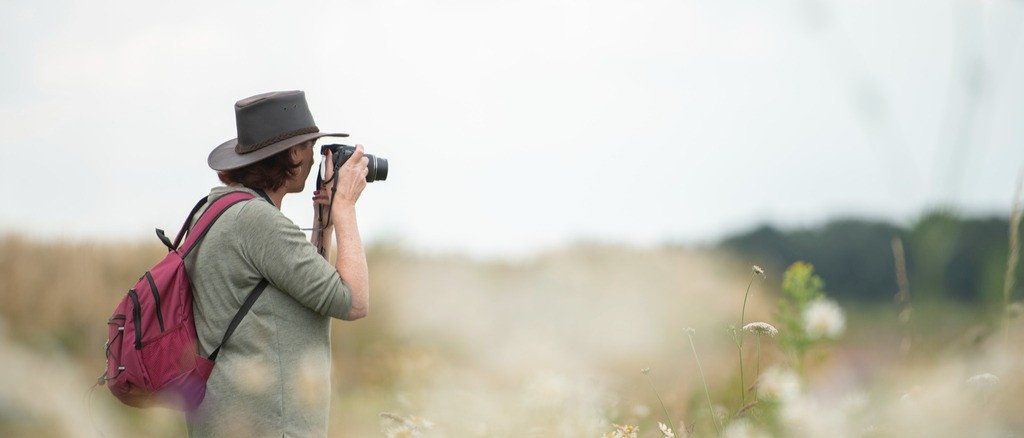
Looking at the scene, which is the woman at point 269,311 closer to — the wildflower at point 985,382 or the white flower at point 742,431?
the white flower at point 742,431

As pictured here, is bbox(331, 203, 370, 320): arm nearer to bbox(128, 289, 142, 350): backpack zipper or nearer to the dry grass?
bbox(128, 289, 142, 350): backpack zipper

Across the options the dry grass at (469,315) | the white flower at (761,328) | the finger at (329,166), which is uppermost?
the finger at (329,166)

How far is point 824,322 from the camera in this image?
2514 millimetres

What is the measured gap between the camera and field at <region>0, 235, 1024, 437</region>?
2.23m

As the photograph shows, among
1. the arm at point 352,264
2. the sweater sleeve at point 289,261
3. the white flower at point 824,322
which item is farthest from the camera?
the arm at point 352,264

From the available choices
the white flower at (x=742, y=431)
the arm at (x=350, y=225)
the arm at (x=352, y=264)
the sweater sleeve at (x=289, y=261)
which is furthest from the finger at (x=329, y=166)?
the white flower at (x=742, y=431)

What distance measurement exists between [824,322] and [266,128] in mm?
1710

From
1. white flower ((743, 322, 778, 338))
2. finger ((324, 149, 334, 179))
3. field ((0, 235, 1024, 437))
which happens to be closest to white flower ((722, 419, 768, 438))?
field ((0, 235, 1024, 437))

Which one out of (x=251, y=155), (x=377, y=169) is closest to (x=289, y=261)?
(x=251, y=155)

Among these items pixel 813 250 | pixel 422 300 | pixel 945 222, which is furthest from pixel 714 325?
pixel 813 250

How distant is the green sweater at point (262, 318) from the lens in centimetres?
267

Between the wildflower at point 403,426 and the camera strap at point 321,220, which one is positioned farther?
the camera strap at point 321,220

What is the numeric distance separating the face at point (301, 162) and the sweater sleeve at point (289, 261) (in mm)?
261

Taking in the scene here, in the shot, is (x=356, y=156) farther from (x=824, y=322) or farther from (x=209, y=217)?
(x=824, y=322)
